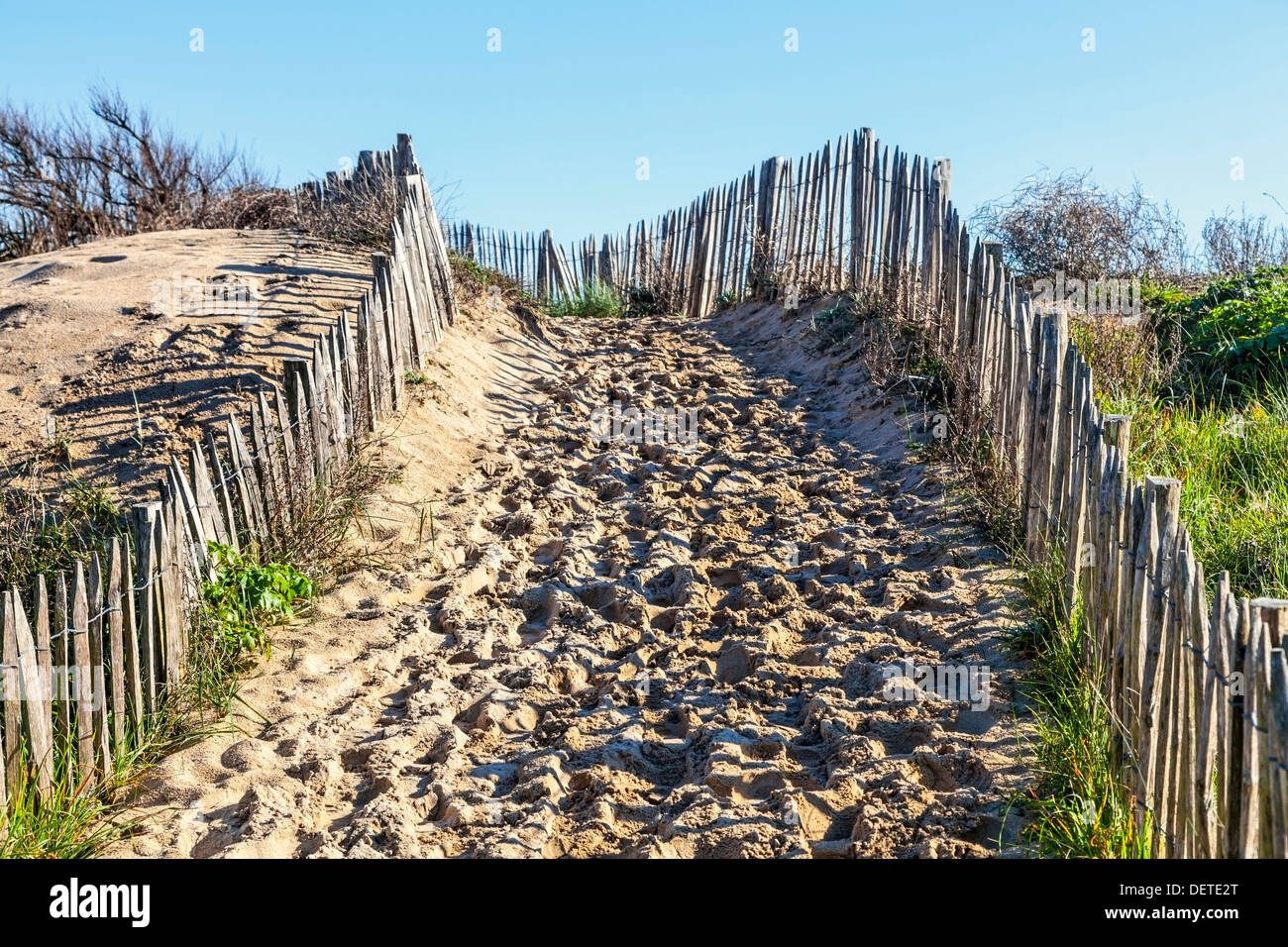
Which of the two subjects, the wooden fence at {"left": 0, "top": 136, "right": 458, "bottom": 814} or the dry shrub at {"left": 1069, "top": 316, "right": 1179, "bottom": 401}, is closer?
the wooden fence at {"left": 0, "top": 136, "right": 458, "bottom": 814}

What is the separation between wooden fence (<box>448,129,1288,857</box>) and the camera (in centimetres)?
265

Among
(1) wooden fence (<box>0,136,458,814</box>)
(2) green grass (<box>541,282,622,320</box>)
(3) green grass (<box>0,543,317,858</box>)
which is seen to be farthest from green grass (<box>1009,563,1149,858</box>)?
(2) green grass (<box>541,282,622,320</box>)

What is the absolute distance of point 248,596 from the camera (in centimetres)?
502

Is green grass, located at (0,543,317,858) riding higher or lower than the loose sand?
lower

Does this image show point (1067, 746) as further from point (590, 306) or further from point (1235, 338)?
point (590, 306)

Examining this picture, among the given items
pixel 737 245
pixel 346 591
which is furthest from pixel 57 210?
pixel 346 591

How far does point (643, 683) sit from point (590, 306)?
8.88 m

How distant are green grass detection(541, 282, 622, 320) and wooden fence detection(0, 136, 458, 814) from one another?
556cm

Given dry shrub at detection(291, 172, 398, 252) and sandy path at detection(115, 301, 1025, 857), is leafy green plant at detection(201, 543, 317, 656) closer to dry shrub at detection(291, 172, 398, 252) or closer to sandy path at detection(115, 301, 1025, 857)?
sandy path at detection(115, 301, 1025, 857)

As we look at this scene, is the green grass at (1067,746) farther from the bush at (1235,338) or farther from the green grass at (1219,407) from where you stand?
the bush at (1235,338)

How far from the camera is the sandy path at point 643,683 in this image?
381 cm

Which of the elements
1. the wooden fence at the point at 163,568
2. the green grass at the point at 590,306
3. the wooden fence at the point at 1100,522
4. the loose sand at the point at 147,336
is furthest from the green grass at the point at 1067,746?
the green grass at the point at 590,306

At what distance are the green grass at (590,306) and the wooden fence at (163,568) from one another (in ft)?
18.2

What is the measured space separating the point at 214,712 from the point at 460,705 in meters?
0.98
